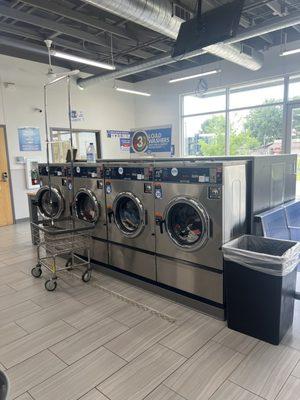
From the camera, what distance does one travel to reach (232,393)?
1.79 m

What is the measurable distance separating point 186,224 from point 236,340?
3.58 ft

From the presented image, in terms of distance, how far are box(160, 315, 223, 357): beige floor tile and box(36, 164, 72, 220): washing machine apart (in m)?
2.31

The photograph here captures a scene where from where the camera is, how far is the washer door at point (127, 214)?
3.21m

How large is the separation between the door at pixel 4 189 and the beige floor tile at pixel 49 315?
4507 mm

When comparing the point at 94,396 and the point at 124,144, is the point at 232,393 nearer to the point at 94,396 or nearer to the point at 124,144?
the point at 94,396

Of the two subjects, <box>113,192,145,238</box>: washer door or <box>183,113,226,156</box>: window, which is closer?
<box>113,192,145,238</box>: washer door

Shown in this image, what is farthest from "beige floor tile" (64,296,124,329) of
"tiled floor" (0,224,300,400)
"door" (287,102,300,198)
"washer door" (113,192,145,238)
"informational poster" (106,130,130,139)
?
"informational poster" (106,130,130,139)

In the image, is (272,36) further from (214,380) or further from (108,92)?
(214,380)

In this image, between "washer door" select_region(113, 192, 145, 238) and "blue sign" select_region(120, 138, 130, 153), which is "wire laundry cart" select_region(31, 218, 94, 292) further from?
"blue sign" select_region(120, 138, 130, 153)

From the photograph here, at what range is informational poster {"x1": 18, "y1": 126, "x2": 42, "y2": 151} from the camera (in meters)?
6.90

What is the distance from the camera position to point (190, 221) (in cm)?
287

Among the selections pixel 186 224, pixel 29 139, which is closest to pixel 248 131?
pixel 29 139

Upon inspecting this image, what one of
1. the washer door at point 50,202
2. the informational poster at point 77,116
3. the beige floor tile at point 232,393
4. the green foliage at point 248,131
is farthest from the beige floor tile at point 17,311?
the green foliage at point 248,131

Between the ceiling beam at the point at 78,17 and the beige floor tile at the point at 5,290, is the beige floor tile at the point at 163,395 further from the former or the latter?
the ceiling beam at the point at 78,17
